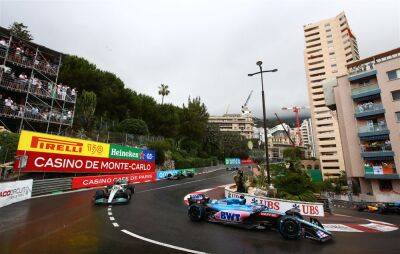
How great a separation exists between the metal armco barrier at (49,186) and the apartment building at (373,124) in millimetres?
35316

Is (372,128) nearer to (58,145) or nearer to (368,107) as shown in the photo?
(368,107)

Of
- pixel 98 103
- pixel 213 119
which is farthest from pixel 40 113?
pixel 213 119

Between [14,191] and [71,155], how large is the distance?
9.02m

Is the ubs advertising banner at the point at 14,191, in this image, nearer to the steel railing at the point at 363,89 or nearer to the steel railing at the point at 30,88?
the steel railing at the point at 30,88

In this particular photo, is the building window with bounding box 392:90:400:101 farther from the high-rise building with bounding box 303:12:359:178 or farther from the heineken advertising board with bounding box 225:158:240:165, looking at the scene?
the high-rise building with bounding box 303:12:359:178

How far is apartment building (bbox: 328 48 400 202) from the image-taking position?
3170 cm

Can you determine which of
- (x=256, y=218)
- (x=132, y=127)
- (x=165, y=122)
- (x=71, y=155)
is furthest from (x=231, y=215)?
(x=165, y=122)

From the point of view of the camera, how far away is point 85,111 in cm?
3791

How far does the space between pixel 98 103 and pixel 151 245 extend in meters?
46.2

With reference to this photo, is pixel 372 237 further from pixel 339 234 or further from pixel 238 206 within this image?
pixel 238 206

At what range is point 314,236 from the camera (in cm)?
799

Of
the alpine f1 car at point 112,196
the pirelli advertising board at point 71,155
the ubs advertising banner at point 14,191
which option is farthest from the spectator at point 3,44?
the alpine f1 car at point 112,196

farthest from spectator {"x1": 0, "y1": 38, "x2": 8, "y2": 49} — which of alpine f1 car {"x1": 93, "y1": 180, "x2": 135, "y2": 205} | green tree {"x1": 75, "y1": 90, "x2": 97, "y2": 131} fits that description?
alpine f1 car {"x1": 93, "y1": 180, "x2": 135, "y2": 205}

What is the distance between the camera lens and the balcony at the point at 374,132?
3247 centimetres
